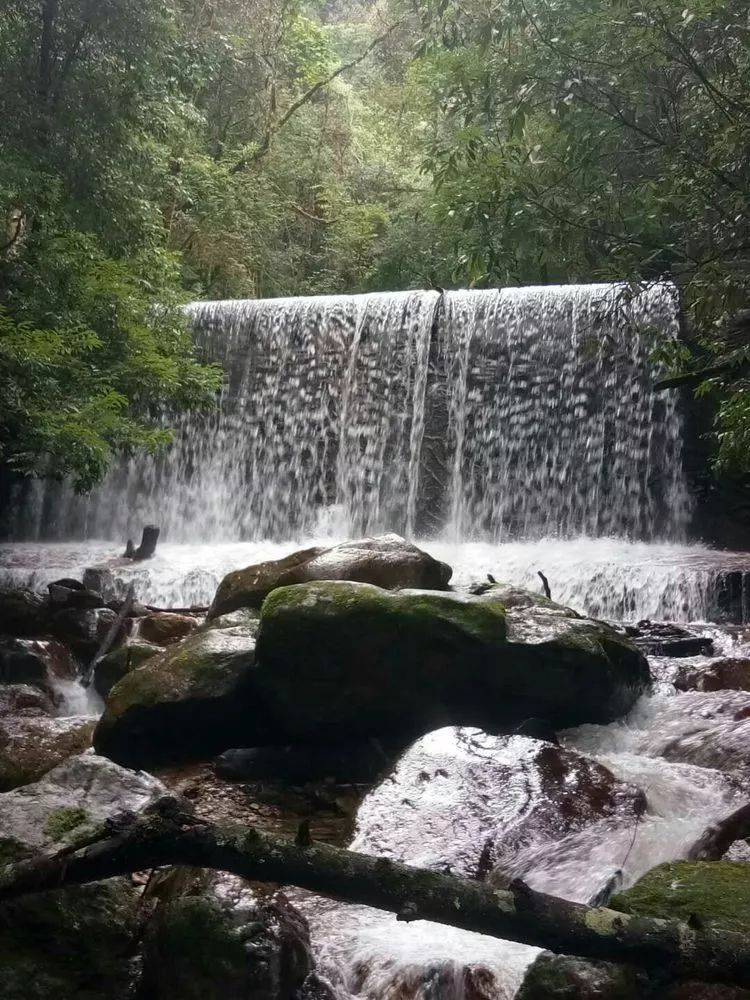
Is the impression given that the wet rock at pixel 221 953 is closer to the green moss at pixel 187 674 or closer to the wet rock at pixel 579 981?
the wet rock at pixel 579 981

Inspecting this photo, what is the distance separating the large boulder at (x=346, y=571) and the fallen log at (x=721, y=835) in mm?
3401

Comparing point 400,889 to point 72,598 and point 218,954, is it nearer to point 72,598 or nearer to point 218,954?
point 218,954

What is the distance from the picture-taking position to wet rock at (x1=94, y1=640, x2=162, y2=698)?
825 centimetres

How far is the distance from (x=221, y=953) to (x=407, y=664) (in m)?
2.94

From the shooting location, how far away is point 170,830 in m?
2.98

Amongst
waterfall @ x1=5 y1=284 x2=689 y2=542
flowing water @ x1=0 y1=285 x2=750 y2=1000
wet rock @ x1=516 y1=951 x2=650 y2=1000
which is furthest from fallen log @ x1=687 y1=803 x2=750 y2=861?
waterfall @ x1=5 y1=284 x2=689 y2=542

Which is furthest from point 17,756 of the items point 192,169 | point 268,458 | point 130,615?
point 192,169

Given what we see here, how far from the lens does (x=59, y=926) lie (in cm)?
373

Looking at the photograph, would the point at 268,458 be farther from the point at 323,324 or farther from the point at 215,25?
the point at 215,25

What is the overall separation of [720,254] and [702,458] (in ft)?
29.8

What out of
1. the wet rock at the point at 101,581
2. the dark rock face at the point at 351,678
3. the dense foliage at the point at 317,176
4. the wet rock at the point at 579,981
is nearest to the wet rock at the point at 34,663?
the dense foliage at the point at 317,176

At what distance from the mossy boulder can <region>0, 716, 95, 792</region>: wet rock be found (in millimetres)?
384

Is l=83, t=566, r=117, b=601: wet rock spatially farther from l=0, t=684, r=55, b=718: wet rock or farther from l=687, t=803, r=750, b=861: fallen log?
l=687, t=803, r=750, b=861: fallen log

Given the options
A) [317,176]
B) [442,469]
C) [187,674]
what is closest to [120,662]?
[187,674]
